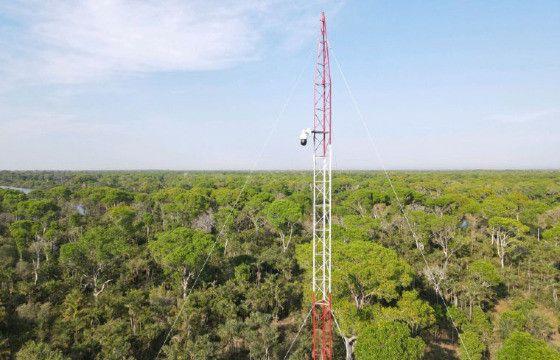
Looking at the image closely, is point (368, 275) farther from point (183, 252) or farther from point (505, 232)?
point (505, 232)

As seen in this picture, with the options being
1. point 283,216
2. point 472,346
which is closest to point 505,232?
point 283,216

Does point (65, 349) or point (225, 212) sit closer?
point (65, 349)

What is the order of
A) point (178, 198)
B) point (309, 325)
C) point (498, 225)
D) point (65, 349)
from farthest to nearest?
1. point (178, 198)
2. point (498, 225)
3. point (309, 325)
4. point (65, 349)

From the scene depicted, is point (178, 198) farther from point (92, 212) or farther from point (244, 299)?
point (244, 299)

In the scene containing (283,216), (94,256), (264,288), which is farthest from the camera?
(283,216)

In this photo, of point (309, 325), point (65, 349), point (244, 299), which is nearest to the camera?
point (65, 349)

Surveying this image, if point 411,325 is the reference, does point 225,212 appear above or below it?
above

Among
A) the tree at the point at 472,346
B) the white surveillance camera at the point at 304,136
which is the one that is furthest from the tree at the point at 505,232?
the white surveillance camera at the point at 304,136

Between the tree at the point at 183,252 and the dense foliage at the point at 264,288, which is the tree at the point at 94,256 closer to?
the dense foliage at the point at 264,288

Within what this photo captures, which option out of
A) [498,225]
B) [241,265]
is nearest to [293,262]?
[241,265]
